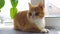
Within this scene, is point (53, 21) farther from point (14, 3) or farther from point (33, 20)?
point (14, 3)

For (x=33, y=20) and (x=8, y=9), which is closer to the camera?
(x=33, y=20)

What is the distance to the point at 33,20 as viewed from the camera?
1.18 m

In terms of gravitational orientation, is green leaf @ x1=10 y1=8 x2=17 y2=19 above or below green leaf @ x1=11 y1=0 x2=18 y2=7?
below

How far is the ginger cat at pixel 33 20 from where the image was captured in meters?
1.17

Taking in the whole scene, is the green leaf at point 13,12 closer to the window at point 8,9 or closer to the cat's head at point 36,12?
the window at point 8,9

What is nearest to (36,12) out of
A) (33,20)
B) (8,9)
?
(33,20)

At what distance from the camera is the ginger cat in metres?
1.17

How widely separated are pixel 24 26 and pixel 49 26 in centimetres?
35

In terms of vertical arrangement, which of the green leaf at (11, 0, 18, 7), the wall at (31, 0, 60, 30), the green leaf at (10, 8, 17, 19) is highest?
the green leaf at (11, 0, 18, 7)

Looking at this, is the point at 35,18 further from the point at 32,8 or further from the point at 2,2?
the point at 2,2

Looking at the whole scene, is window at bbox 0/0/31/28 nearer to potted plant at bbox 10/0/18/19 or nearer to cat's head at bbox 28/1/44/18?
potted plant at bbox 10/0/18/19

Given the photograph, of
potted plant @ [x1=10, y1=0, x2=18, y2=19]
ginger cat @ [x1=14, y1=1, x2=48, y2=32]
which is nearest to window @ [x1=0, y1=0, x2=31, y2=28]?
potted plant @ [x1=10, y1=0, x2=18, y2=19]

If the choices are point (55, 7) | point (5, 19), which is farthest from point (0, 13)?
point (55, 7)

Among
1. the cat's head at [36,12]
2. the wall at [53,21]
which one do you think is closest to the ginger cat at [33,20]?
the cat's head at [36,12]
